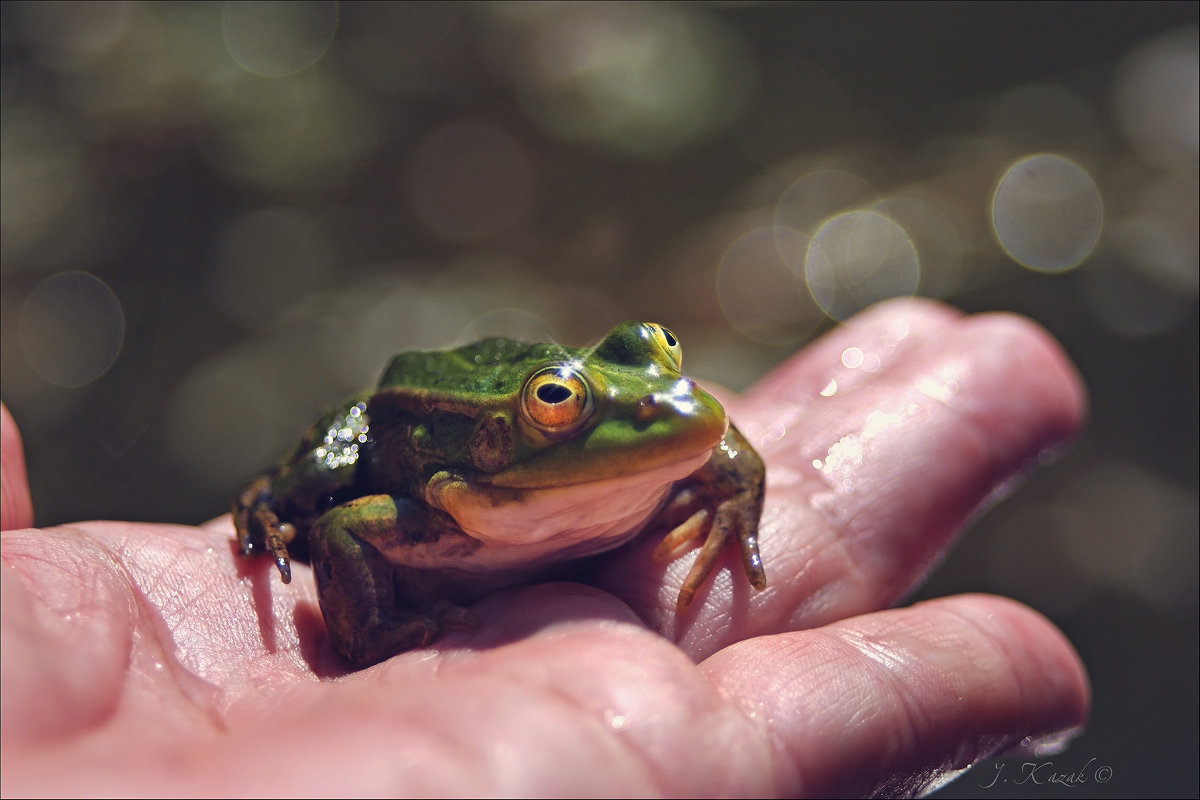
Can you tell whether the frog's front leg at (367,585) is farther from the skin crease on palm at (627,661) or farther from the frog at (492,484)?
the skin crease on palm at (627,661)

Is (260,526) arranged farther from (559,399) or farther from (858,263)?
(858,263)

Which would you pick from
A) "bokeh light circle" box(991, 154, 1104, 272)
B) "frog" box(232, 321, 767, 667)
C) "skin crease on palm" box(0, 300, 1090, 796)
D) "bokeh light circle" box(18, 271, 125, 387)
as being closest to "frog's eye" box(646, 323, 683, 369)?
"frog" box(232, 321, 767, 667)

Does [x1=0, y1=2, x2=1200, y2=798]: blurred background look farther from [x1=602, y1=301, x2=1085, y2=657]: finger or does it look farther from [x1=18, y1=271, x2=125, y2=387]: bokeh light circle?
[x1=602, y1=301, x2=1085, y2=657]: finger

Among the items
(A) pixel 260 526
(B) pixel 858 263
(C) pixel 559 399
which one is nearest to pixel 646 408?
(C) pixel 559 399

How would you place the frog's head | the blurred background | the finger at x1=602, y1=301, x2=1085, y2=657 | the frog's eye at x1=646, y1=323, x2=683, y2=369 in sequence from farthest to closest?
the blurred background
the finger at x1=602, y1=301, x2=1085, y2=657
the frog's eye at x1=646, y1=323, x2=683, y2=369
the frog's head

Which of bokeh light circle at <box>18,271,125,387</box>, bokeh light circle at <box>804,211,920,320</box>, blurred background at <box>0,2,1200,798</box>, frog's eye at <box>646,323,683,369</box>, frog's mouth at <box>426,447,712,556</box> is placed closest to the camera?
frog's mouth at <box>426,447,712,556</box>

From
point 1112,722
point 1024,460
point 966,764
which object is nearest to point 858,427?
point 1024,460
